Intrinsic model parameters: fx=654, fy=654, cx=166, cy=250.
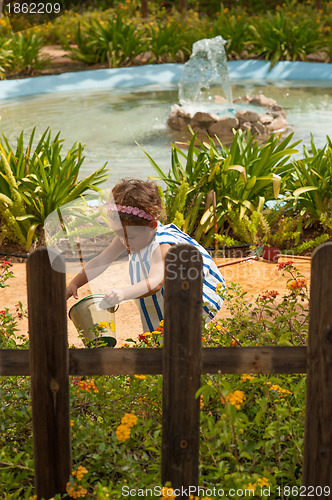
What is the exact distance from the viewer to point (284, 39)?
14969 millimetres

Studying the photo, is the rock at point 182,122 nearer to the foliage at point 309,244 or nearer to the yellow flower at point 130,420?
the foliage at point 309,244

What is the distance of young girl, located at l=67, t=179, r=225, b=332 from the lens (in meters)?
2.90

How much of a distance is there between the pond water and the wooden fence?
16.4ft

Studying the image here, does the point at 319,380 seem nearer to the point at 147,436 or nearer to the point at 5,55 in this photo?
the point at 147,436

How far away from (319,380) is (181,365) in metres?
0.40

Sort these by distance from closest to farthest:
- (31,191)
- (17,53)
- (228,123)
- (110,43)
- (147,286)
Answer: (147,286), (31,191), (228,123), (17,53), (110,43)

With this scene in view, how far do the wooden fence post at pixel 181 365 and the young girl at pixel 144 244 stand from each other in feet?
2.97

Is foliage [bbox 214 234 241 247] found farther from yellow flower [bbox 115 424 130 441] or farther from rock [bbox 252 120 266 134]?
rock [bbox 252 120 266 134]

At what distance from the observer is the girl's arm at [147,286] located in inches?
103

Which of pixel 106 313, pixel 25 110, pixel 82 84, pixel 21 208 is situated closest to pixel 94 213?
pixel 21 208

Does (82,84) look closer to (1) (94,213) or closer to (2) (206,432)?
(1) (94,213)

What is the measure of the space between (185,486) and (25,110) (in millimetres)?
10471

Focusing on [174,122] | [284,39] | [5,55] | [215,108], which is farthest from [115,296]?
[284,39]

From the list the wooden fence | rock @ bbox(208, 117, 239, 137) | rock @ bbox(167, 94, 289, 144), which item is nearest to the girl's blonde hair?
the wooden fence
